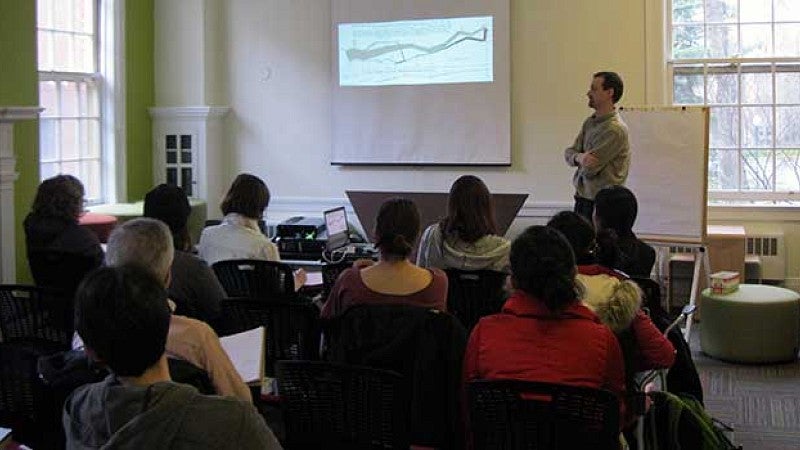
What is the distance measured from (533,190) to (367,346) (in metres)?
4.32

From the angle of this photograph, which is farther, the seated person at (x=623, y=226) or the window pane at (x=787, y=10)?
the window pane at (x=787, y=10)

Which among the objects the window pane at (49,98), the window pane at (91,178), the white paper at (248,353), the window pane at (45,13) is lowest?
the white paper at (248,353)

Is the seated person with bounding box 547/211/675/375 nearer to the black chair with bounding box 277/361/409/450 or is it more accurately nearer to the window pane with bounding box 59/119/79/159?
the black chair with bounding box 277/361/409/450

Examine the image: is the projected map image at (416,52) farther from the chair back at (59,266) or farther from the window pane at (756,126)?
the chair back at (59,266)

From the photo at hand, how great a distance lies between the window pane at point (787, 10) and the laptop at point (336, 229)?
3390 millimetres

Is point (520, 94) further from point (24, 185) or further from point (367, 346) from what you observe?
point (367, 346)

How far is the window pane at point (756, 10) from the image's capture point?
6.61m

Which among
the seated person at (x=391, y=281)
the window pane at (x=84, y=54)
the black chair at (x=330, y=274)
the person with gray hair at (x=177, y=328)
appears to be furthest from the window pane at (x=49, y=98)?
the person with gray hair at (x=177, y=328)

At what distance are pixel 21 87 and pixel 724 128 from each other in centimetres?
473

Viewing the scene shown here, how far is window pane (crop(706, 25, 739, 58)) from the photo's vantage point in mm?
6672

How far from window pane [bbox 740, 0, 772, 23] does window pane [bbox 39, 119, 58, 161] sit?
195 inches

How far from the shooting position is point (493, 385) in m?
2.23

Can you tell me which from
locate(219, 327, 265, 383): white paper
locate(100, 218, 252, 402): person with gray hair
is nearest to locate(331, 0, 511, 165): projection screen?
locate(219, 327, 265, 383): white paper

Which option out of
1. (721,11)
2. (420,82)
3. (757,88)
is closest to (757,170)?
(757,88)
